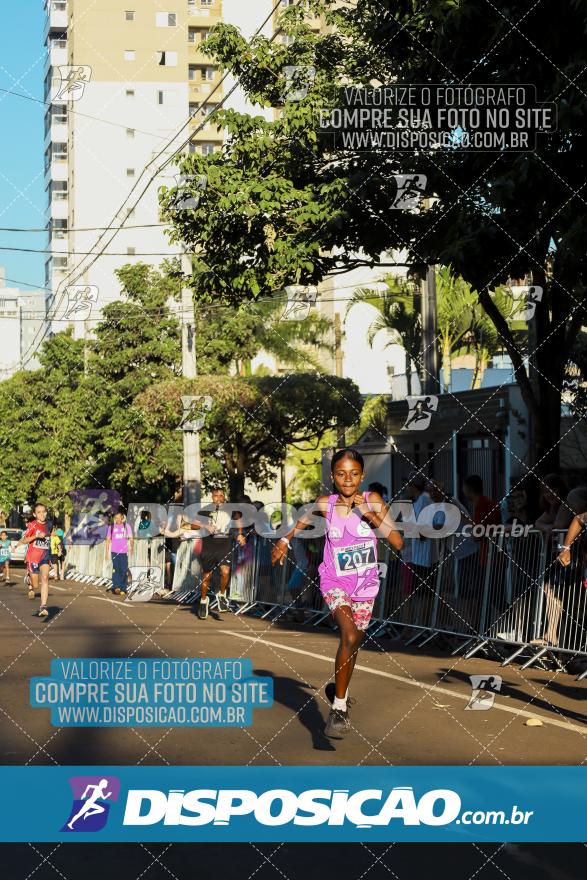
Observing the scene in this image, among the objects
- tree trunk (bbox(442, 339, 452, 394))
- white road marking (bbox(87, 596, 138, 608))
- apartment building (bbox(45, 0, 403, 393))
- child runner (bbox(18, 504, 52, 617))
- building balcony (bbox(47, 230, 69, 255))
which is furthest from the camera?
building balcony (bbox(47, 230, 69, 255))

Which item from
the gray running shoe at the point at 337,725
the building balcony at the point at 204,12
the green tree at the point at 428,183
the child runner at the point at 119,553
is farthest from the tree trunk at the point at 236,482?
the building balcony at the point at 204,12

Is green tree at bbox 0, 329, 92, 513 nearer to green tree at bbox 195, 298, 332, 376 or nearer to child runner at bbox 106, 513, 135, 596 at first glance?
green tree at bbox 195, 298, 332, 376

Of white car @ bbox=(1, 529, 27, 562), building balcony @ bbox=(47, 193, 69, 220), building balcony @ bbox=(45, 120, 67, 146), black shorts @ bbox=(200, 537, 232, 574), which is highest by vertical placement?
building balcony @ bbox=(45, 120, 67, 146)

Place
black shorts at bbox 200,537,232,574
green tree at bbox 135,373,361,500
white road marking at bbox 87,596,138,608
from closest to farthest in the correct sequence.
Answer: black shorts at bbox 200,537,232,574 < white road marking at bbox 87,596,138,608 < green tree at bbox 135,373,361,500

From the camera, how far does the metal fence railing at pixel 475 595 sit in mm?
11742

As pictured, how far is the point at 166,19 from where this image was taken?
226 ft

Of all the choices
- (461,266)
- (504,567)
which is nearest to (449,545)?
(504,567)

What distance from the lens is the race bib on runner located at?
26.9ft

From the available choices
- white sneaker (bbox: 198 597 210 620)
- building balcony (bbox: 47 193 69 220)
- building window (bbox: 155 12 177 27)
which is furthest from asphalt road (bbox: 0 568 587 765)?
building balcony (bbox: 47 193 69 220)

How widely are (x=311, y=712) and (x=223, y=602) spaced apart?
1093 cm

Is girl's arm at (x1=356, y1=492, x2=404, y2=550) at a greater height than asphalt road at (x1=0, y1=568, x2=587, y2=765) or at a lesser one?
greater

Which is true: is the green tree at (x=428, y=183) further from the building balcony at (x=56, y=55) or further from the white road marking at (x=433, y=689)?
the building balcony at (x=56, y=55)

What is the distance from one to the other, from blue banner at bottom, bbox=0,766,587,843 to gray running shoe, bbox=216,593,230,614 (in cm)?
1240
